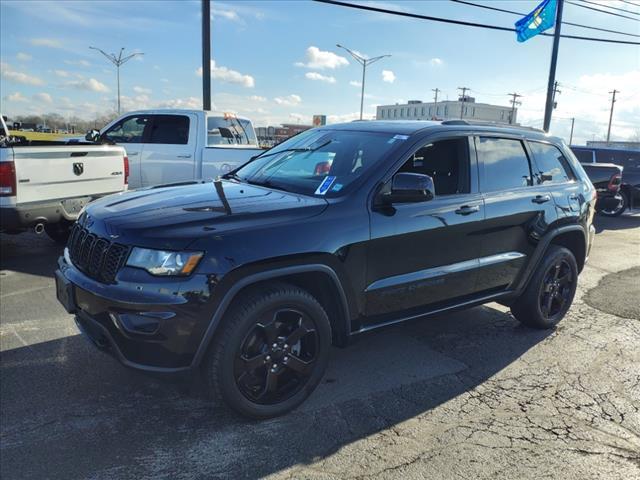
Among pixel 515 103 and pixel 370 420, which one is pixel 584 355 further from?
pixel 515 103

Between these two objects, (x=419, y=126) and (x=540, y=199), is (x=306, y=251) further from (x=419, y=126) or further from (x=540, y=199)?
(x=540, y=199)

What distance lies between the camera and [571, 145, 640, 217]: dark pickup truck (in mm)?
13992

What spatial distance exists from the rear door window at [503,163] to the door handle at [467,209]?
0.74ft

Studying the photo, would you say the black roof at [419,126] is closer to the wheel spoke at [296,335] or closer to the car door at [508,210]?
the car door at [508,210]

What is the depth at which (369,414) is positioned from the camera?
3.28 meters

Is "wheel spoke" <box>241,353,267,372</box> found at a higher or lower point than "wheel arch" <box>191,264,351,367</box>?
lower

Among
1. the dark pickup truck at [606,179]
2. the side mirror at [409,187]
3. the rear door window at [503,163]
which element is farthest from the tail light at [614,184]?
the side mirror at [409,187]

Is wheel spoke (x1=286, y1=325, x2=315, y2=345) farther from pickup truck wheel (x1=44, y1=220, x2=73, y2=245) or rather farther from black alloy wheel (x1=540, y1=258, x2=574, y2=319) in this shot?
pickup truck wheel (x1=44, y1=220, x2=73, y2=245)

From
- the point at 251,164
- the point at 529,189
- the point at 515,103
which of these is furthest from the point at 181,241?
the point at 515,103

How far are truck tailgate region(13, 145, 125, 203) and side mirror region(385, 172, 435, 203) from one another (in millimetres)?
4539

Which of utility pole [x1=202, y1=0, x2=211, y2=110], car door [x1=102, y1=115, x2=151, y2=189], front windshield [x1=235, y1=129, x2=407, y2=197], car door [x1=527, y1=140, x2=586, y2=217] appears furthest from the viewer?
utility pole [x1=202, y1=0, x2=211, y2=110]

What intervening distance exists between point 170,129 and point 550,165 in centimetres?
638

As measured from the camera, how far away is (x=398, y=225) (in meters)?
3.43

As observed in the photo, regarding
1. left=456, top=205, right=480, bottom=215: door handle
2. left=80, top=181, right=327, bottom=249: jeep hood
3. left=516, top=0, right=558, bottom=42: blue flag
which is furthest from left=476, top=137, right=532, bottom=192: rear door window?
left=516, top=0, right=558, bottom=42: blue flag
